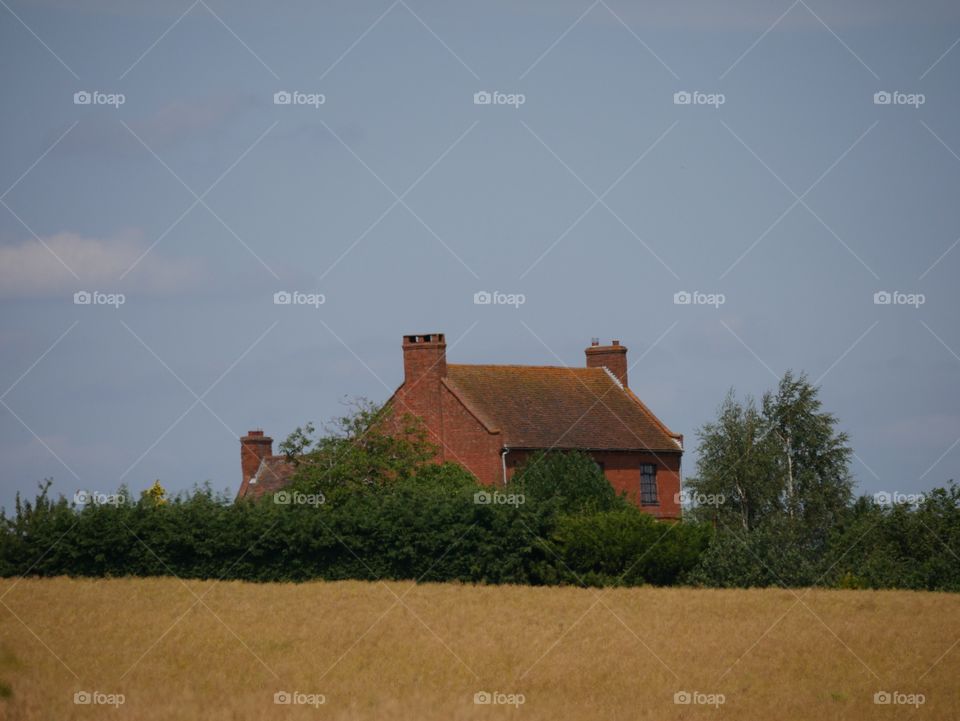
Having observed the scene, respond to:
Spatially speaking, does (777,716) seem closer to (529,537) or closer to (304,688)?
(304,688)

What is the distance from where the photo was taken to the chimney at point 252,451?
8669 cm

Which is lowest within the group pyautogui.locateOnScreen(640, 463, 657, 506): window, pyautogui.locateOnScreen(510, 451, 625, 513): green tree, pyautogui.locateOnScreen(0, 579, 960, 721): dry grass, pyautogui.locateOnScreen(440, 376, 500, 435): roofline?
pyautogui.locateOnScreen(0, 579, 960, 721): dry grass

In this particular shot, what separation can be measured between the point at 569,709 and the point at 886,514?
3411cm

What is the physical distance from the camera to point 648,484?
6850 cm

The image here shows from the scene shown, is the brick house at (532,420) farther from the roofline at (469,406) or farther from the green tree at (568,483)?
the green tree at (568,483)

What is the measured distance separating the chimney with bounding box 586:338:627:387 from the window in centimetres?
738

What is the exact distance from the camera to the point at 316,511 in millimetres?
50500

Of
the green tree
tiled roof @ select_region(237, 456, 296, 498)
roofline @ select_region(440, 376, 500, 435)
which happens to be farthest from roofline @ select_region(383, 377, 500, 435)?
tiled roof @ select_region(237, 456, 296, 498)

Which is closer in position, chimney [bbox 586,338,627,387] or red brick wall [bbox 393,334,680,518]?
red brick wall [bbox 393,334,680,518]

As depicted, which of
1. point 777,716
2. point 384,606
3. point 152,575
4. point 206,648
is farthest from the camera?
point 152,575

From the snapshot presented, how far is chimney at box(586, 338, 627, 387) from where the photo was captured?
245ft

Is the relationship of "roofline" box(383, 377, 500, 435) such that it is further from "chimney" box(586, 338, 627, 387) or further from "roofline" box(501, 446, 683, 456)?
"chimney" box(586, 338, 627, 387)

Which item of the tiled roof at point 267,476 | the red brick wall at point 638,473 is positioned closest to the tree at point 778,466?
the red brick wall at point 638,473

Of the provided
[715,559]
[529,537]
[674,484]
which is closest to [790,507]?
[674,484]
